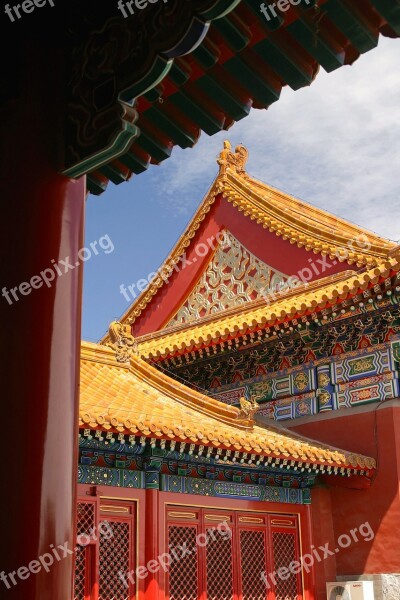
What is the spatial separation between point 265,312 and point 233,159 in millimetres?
5159

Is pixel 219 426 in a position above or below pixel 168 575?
above

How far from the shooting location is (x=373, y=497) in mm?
10672

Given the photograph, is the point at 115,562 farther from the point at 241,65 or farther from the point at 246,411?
the point at 241,65

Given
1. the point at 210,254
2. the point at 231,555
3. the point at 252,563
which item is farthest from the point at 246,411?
the point at 210,254

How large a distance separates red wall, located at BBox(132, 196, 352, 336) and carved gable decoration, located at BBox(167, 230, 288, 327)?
0.41 ft

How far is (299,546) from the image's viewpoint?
1059 centimetres

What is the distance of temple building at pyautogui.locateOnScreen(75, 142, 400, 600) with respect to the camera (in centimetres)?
859

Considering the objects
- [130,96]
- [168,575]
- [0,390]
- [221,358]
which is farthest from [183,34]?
[221,358]

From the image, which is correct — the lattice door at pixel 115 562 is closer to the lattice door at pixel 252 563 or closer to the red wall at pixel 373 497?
the lattice door at pixel 252 563

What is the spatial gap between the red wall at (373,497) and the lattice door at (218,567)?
1779mm

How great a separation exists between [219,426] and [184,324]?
14.5 ft

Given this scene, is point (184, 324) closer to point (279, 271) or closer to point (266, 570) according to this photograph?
point (279, 271)

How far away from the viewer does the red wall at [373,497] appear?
10398 mm

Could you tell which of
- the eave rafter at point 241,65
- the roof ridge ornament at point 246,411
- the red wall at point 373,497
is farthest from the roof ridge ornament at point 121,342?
the eave rafter at point 241,65
